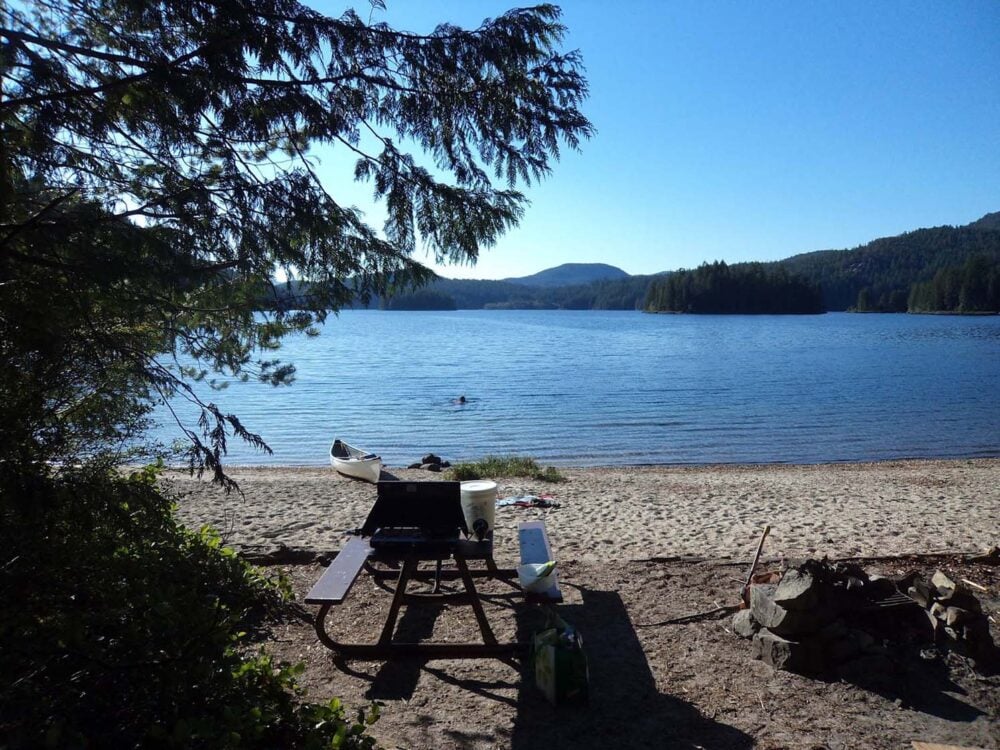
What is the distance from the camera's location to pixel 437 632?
5.22 metres

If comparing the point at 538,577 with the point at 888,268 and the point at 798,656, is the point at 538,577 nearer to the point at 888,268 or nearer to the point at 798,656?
the point at 798,656

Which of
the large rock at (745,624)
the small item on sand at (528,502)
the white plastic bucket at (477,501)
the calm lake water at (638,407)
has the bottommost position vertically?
the calm lake water at (638,407)

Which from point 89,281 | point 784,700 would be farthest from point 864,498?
point 89,281

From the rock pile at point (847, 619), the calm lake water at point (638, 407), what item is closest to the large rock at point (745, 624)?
the rock pile at point (847, 619)

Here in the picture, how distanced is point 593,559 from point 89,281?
5242mm

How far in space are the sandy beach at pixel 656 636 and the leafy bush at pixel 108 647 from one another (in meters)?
0.56

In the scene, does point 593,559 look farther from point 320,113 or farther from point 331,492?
point 331,492

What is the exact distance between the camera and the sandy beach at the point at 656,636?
12.5ft

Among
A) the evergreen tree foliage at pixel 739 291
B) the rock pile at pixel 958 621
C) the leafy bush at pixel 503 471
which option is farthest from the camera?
the evergreen tree foliage at pixel 739 291

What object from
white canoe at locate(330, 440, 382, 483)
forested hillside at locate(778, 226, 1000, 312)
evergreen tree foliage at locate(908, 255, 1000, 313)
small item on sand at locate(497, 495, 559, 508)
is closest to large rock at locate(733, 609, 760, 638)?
small item on sand at locate(497, 495, 559, 508)

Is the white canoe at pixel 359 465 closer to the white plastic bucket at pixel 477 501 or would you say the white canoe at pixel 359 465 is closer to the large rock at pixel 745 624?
the white plastic bucket at pixel 477 501

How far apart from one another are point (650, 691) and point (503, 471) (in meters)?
8.79

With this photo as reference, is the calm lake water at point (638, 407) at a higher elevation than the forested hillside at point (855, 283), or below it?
below

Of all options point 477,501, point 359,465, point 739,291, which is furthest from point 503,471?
point 739,291
